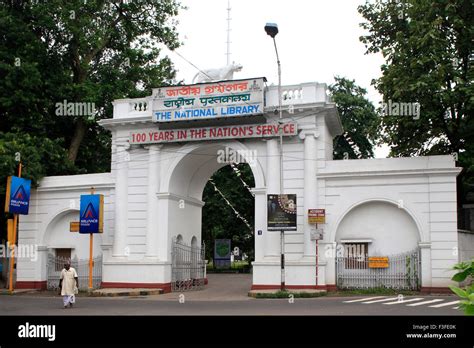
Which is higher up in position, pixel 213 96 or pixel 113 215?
pixel 213 96

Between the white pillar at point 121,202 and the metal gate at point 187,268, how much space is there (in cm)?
232

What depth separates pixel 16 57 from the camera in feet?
96.3

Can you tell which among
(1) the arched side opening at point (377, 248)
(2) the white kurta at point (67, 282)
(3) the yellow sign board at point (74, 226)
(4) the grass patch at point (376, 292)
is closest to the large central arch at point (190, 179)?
(1) the arched side opening at point (377, 248)

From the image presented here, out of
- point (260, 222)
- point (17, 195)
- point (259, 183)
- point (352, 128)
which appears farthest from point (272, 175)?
point (352, 128)

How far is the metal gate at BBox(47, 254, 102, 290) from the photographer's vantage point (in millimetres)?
25922

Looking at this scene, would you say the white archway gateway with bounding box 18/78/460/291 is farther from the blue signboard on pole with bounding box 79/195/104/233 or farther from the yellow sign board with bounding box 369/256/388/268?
the blue signboard on pole with bounding box 79/195/104/233

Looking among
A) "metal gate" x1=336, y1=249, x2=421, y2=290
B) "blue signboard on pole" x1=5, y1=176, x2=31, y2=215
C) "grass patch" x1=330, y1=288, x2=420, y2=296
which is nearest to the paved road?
"grass patch" x1=330, y1=288, x2=420, y2=296

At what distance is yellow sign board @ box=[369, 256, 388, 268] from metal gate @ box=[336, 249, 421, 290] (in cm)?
17

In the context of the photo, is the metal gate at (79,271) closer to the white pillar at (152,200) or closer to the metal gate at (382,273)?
the white pillar at (152,200)

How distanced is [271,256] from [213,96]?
23.0 ft

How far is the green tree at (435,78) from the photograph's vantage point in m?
22.0
